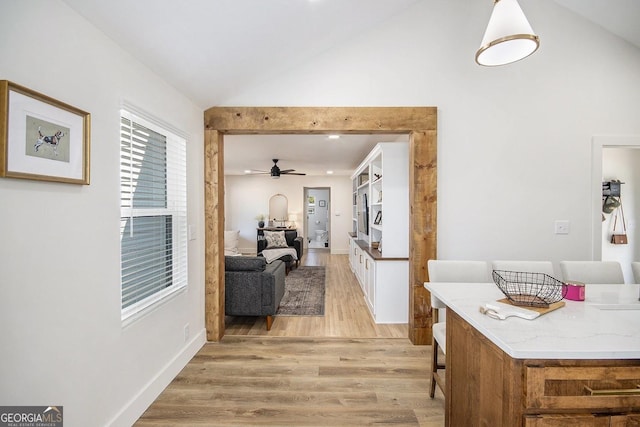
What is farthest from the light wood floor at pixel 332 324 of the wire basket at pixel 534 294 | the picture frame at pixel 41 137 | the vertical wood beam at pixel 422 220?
the picture frame at pixel 41 137

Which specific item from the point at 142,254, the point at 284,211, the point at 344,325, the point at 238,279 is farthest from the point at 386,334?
the point at 284,211

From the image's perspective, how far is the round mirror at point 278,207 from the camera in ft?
30.6

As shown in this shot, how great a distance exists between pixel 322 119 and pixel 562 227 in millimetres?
2699

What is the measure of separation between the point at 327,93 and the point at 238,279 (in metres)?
2.27

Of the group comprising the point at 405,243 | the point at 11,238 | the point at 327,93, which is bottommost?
the point at 405,243

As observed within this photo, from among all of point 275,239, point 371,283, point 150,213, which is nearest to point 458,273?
point 371,283

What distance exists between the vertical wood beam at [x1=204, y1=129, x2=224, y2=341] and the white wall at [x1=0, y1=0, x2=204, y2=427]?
849 mm

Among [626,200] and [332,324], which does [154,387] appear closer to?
[332,324]

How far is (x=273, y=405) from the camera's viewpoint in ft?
6.65

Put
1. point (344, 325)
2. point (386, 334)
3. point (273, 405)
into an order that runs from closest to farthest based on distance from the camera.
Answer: point (273, 405) → point (386, 334) → point (344, 325)

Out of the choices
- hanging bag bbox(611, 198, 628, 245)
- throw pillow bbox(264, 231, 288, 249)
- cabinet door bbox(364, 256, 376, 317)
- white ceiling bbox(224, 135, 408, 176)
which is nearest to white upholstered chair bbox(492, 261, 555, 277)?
cabinet door bbox(364, 256, 376, 317)

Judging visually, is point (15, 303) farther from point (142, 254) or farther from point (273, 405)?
point (273, 405)

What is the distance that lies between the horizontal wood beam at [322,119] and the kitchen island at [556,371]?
6.74 ft

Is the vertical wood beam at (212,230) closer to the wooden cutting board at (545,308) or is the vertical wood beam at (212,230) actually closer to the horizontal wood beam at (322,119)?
the horizontal wood beam at (322,119)
